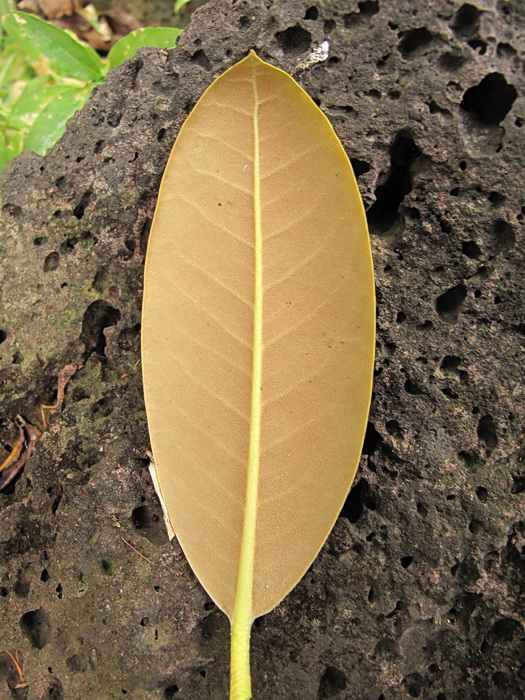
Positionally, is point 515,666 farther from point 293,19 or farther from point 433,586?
point 293,19

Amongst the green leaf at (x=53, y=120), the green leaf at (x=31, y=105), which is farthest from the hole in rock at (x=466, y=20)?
the green leaf at (x=31, y=105)

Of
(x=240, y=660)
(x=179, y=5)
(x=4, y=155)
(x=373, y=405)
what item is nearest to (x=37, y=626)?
(x=240, y=660)

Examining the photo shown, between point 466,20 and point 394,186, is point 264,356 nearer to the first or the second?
point 394,186

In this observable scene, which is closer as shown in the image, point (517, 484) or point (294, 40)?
point (517, 484)

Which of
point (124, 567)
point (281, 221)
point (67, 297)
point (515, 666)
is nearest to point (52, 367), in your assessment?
point (67, 297)

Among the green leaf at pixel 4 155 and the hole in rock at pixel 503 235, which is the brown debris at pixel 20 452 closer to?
the green leaf at pixel 4 155
